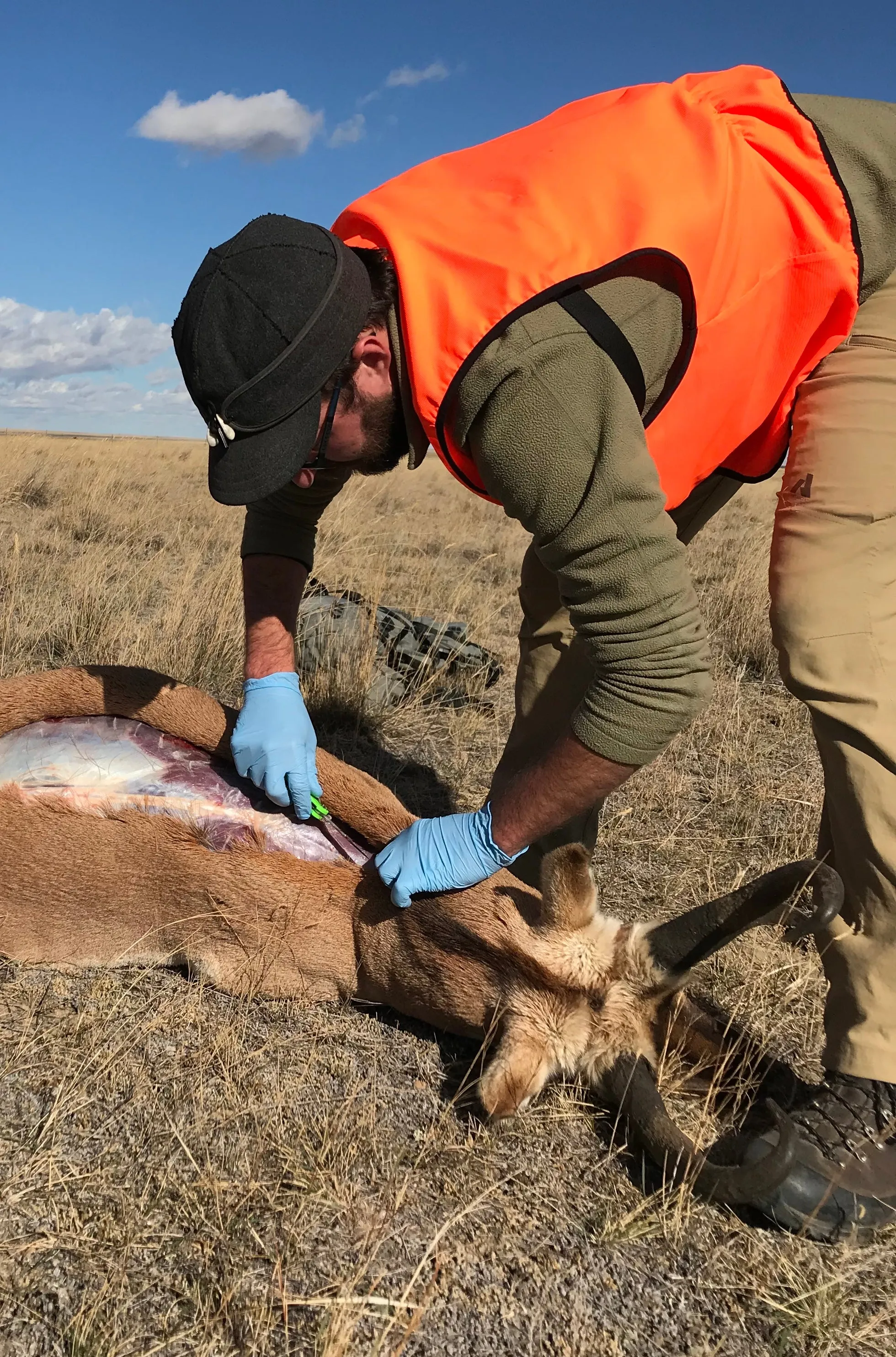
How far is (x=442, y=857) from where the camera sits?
2.37 m

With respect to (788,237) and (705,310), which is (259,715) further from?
(788,237)

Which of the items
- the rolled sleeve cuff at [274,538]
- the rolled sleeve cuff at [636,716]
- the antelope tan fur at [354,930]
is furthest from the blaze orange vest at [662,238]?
the antelope tan fur at [354,930]

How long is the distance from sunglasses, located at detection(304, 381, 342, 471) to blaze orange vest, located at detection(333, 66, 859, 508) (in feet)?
0.79

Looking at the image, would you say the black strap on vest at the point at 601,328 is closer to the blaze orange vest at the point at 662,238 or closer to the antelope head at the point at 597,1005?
the blaze orange vest at the point at 662,238

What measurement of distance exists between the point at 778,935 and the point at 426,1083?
1.35 meters

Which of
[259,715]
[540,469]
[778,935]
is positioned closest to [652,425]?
[540,469]

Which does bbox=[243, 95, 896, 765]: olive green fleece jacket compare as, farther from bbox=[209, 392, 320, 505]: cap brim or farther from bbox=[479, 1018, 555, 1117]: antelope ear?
bbox=[479, 1018, 555, 1117]: antelope ear

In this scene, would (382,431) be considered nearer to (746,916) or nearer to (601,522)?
(601,522)

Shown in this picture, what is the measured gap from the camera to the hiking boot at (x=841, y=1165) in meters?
2.03

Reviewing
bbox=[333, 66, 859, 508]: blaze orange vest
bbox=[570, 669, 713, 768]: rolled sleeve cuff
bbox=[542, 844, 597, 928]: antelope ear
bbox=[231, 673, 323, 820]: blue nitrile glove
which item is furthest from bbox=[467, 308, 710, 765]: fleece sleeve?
bbox=[231, 673, 323, 820]: blue nitrile glove

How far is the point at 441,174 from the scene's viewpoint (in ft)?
7.22

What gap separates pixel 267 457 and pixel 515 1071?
160 cm

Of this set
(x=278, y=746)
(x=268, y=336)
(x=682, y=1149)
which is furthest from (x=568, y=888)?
(x=268, y=336)

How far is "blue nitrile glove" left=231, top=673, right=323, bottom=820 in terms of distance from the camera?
2.58 m
